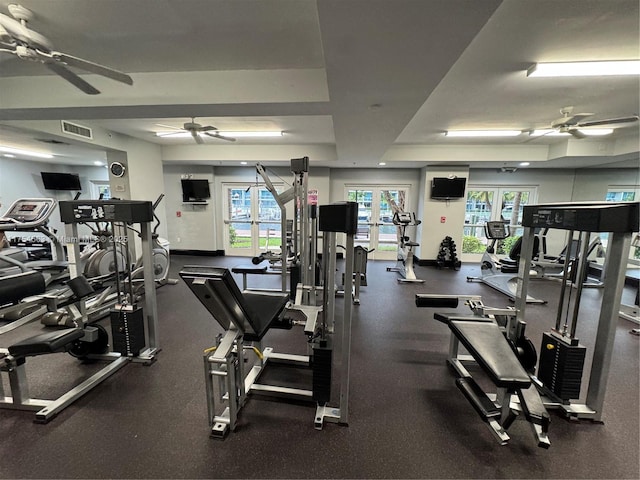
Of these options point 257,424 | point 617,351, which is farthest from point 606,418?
point 257,424

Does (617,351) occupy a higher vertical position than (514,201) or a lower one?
lower

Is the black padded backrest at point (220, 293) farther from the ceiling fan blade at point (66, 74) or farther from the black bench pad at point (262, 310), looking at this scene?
the ceiling fan blade at point (66, 74)

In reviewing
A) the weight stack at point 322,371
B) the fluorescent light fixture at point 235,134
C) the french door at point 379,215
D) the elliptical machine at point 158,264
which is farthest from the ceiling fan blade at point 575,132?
the elliptical machine at point 158,264

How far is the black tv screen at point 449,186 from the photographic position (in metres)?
5.85

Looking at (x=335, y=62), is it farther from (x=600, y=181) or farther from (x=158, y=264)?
(x=600, y=181)

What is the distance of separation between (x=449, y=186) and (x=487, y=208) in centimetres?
154

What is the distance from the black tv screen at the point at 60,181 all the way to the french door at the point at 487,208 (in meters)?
10.5

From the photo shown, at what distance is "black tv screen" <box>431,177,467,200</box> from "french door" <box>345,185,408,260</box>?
87cm

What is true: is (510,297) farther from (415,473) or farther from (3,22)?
(3,22)

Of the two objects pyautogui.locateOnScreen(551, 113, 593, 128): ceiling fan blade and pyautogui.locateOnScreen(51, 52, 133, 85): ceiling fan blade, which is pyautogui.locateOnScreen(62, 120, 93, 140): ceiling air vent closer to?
pyautogui.locateOnScreen(51, 52, 133, 85): ceiling fan blade

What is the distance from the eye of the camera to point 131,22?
1.81m

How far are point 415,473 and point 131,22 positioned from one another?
3.29 meters

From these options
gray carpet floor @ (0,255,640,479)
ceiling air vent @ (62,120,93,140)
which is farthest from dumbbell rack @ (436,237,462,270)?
ceiling air vent @ (62,120,93,140)

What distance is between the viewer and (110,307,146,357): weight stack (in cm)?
226
